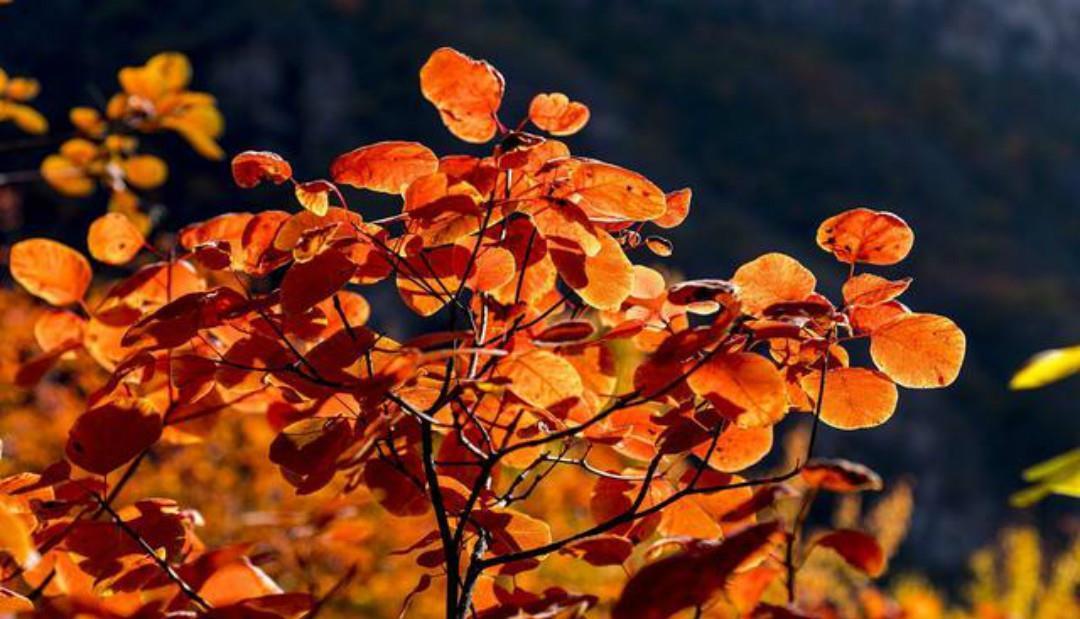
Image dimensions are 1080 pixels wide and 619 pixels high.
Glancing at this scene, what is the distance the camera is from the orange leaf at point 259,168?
672 millimetres

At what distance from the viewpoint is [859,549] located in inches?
21.7

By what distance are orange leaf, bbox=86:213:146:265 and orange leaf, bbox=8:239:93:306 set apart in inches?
0.6

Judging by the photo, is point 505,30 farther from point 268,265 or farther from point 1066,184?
point 268,265

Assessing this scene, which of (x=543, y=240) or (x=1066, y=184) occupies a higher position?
(x=543, y=240)

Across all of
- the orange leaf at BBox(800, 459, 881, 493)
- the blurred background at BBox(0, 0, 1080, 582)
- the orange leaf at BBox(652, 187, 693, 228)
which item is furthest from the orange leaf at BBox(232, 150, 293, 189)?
the blurred background at BBox(0, 0, 1080, 582)

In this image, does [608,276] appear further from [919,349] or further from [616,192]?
[919,349]

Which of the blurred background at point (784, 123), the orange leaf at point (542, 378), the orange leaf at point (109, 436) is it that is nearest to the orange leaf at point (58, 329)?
the orange leaf at point (109, 436)

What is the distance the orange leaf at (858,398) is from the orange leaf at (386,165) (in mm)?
304

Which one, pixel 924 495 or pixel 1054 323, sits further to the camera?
pixel 1054 323

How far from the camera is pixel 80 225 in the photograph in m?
11.4

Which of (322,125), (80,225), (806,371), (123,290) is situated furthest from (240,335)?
(322,125)

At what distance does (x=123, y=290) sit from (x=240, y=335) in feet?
0.31

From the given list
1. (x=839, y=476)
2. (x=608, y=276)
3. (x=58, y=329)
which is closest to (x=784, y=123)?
(x=58, y=329)

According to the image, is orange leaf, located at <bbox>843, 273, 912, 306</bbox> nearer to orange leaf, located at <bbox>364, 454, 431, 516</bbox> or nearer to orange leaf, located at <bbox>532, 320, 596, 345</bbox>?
orange leaf, located at <bbox>532, 320, 596, 345</bbox>
